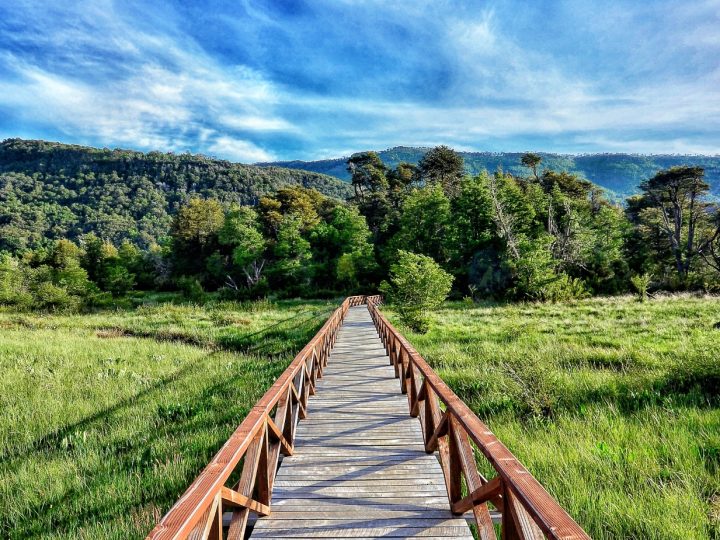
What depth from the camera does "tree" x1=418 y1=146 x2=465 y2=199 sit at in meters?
49.6

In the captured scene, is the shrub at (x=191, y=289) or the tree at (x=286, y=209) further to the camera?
the tree at (x=286, y=209)

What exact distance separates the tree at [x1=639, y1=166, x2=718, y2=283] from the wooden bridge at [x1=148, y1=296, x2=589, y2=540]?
36115mm

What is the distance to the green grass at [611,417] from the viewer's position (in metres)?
3.32

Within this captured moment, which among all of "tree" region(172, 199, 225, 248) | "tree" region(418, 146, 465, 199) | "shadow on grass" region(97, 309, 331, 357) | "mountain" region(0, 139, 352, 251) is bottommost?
"shadow on grass" region(97, 309, 331, 357)

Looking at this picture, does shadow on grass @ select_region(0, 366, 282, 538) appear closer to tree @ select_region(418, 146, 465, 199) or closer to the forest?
the forest

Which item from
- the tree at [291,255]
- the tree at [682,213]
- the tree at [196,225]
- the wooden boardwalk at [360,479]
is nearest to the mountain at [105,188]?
the tree at [196,225]

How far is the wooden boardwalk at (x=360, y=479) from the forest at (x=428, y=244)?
21.6 meters

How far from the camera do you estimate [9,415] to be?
23.3 feet

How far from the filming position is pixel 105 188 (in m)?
105

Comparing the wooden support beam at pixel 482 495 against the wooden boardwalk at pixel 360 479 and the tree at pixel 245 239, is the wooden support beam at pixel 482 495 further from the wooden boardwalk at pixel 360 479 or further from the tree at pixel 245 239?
the tree at pixel 245 239

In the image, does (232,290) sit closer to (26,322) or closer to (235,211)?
(235,211)

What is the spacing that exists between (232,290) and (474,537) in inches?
1613

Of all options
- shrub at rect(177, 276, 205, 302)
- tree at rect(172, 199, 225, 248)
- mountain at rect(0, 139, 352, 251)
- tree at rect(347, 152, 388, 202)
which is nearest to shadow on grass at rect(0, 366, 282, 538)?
shrub at rect(177, 276, 205, 302)

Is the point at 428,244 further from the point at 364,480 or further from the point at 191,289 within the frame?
the point at 364,480
